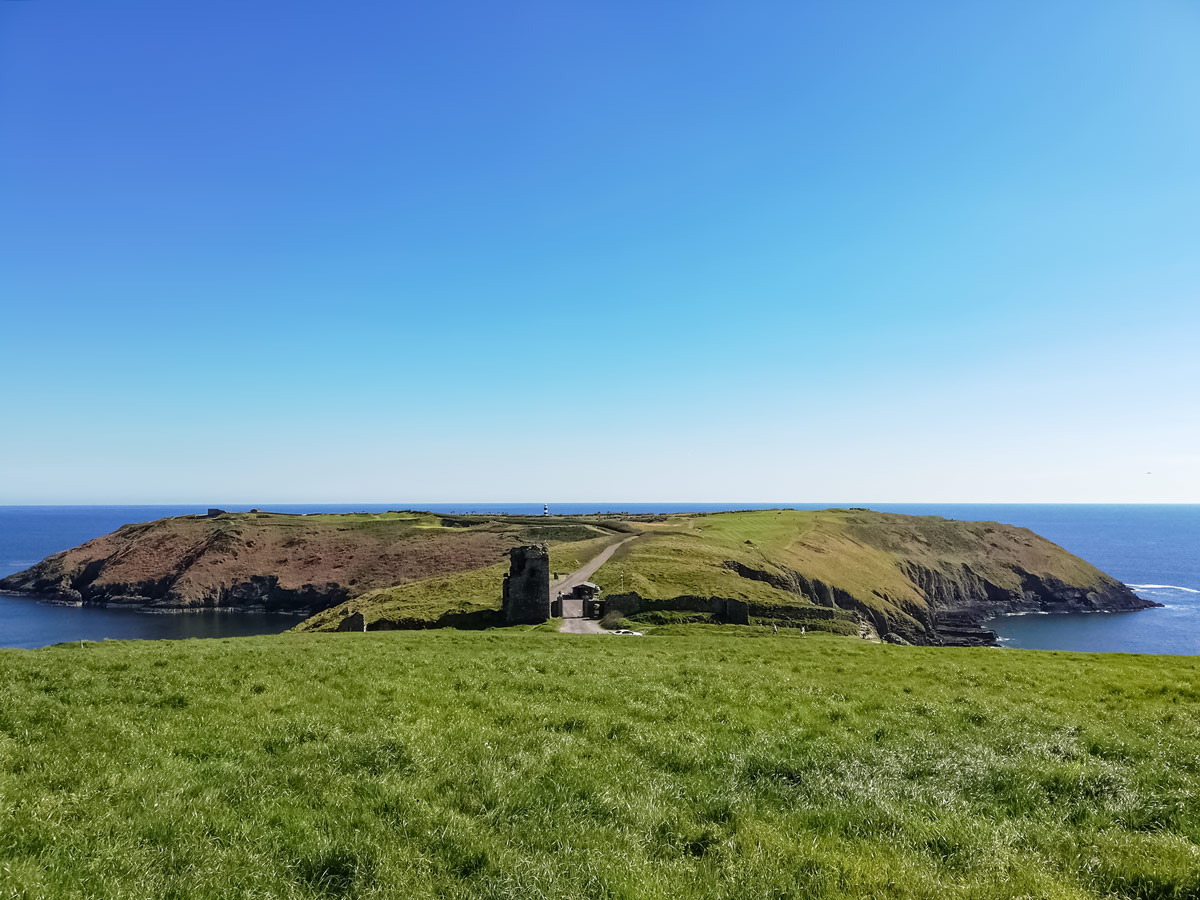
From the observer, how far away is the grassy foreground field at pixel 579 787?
757 centimetres

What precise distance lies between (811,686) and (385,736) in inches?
494

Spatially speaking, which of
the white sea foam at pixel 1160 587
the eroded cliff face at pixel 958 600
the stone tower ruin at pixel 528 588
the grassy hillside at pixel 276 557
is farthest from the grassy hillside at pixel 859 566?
the grassy hillside at pixel 276 557

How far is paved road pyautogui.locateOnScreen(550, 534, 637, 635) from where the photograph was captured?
44.4 metres

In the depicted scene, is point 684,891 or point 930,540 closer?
point 684,891

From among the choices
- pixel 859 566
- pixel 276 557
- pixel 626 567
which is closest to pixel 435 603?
pixel 626 567

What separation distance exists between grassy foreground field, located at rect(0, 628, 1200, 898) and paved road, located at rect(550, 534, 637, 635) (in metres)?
26.5

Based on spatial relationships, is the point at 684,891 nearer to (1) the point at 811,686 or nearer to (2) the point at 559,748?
(2) the point at 559,748

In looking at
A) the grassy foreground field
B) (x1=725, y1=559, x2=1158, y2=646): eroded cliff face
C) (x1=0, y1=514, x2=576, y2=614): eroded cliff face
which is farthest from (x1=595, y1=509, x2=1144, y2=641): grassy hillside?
(x1=0, y1=514, x2=576, y2=614): eroded cliff face

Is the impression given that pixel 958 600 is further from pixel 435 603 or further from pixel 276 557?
pixel 276 557

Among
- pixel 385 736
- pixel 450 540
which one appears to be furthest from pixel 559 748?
pixel 450 540

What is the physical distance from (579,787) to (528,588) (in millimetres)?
37647

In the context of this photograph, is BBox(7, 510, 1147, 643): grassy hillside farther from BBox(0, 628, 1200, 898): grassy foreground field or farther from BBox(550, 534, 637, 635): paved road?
BBox(0, 628, 1200, 898): grassy foreground field

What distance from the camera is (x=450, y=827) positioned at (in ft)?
28.3

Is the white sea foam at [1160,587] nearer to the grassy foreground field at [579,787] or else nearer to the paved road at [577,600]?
the paved road at [577,600]
